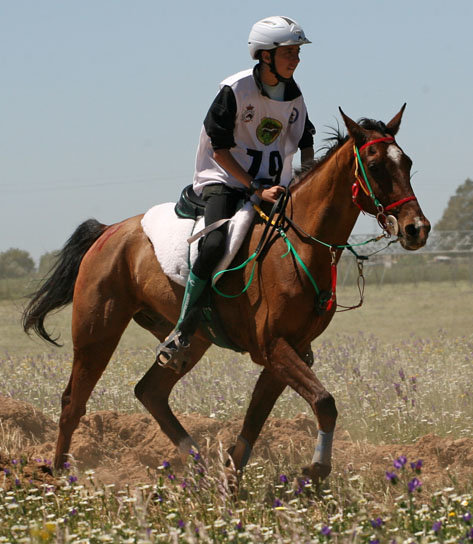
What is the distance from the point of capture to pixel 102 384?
11.6 m

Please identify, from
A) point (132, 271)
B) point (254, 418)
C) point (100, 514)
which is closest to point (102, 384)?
point (132, 271)

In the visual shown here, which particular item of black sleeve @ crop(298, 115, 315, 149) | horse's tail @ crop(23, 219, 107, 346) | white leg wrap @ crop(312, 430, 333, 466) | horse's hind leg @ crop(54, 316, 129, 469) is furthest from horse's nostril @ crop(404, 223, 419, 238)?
horse's tail @ crop(23, 219, 107, 346)

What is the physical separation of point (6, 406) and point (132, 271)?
2418mm

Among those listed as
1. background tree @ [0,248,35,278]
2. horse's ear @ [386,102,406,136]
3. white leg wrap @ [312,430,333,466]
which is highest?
horse's ear @ [386,102,406,136]

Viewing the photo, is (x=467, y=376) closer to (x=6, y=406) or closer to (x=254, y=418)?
(x=254, y=418)

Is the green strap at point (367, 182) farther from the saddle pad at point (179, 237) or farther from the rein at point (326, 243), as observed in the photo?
the saddle pad at point (179, 237)

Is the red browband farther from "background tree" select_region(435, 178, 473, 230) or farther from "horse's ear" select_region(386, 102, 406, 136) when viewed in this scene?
"background tree" select_region(435, 178, 473, 230)

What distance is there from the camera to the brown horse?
5.93 metres

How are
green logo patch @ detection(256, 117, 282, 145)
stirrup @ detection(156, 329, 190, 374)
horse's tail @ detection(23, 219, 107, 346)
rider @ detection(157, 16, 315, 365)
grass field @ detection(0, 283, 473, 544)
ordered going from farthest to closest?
1. horse's tail @ detection(23, 219, 107, 346)
2. stirrup @ detection(156, 329, 190, 374)
3. green logo patch @ detection(256, 117, 282, 145)
4. rider @ detection(157, 16, 315, 365)
5. grass field @ detection(0, 283, 473, 544)

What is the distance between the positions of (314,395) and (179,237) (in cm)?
189

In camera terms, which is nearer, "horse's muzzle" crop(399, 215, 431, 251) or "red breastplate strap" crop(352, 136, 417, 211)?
"horse's muzzle" crop(399, 215, 431, 251)

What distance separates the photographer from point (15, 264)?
36.0 meters

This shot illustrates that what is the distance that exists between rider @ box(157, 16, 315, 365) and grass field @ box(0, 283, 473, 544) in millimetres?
1530

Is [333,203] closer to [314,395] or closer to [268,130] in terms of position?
[268,130]
